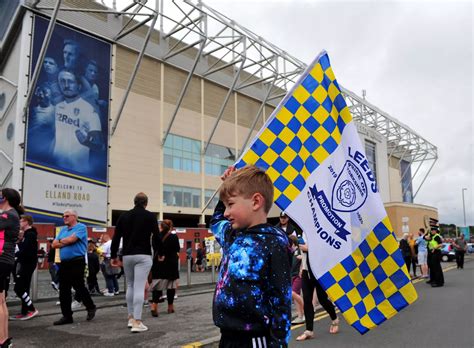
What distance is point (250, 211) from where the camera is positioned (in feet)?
6.79

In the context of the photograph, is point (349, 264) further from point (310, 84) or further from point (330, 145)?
point (310, 84)

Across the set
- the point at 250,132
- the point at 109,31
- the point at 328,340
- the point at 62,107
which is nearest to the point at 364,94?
the point at 250,132

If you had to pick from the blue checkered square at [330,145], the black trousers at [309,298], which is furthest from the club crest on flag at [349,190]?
the black trousers at [309,298]

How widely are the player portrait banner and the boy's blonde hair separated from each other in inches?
766

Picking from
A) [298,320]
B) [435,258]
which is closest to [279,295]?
[298,320]

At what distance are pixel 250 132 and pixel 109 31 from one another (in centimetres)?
1360

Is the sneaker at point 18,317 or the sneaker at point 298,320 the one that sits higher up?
the sneaker at point 18,317

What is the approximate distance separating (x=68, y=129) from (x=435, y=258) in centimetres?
1752

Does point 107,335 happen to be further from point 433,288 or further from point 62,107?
point 62,107

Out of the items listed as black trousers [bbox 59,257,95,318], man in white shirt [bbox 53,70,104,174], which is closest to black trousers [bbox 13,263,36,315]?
black trousers [bbox 59,257,95,318]

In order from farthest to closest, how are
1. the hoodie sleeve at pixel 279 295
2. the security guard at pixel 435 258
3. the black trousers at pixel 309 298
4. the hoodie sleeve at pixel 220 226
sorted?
the security guard at pixel 435 258 → the black trousers at pixel 309 298 → the hoodie sleeve at pixel 220 226 → the hoodie sleeve at pixel 279 295

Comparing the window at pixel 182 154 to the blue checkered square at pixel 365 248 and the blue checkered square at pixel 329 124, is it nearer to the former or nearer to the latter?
the blue checkered square at pixel 329 124

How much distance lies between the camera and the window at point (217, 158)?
3145 cm

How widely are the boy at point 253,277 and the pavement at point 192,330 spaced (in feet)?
11.6
